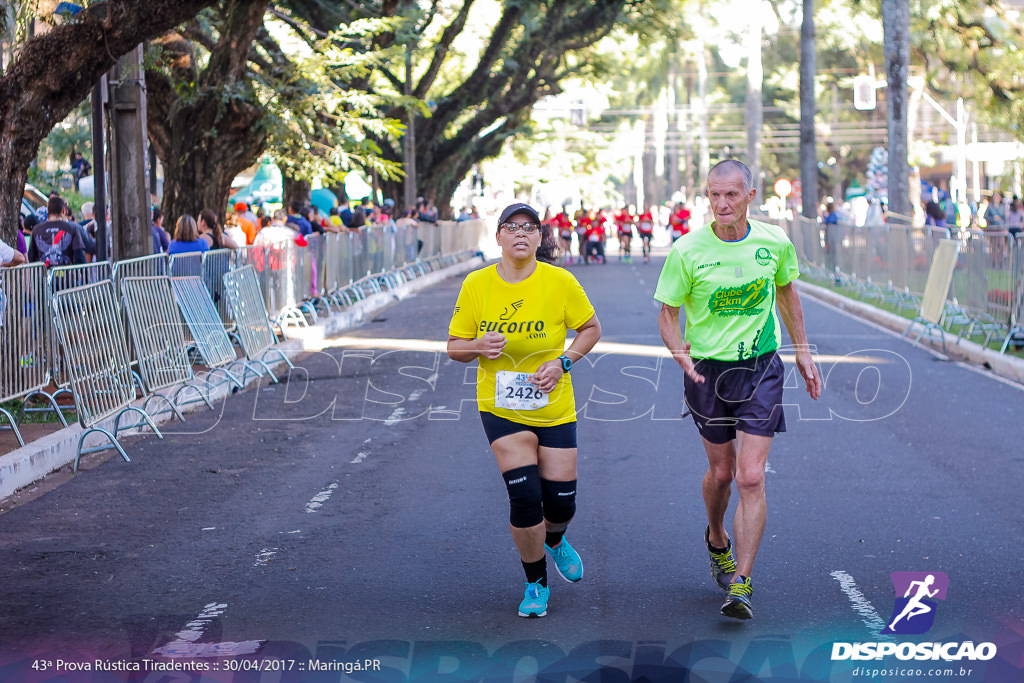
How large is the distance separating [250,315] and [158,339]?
9.72 feet

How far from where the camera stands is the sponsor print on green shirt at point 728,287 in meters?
6.18

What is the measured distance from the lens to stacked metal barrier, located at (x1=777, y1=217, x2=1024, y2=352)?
1622 cm

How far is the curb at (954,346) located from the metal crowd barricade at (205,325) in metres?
8.30

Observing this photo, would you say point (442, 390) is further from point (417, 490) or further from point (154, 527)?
point (154, 527)

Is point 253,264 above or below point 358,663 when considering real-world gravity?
above

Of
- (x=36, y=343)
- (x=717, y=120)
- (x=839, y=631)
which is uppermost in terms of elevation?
(x=717, y=120)

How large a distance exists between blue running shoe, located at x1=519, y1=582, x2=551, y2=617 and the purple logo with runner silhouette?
4.78 feet

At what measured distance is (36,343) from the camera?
10672 mm

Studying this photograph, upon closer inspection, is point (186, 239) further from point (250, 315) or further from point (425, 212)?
point (425, 212)

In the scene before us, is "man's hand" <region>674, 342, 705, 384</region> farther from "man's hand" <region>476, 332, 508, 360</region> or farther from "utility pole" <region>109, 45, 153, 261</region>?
"utility pole" <region>109, 45, 153, 261</region>

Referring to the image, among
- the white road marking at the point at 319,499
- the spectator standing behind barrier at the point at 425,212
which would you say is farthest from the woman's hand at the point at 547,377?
the spectator standing behind barrier at the point at 425,212

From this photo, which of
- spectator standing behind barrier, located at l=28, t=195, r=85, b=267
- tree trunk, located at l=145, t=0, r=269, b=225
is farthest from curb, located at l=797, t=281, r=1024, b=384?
tree trunk, located at l=145, t=0, r=269, b=225

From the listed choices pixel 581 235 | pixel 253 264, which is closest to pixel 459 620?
pixel 253 264

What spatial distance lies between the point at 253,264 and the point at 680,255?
11484 mm
